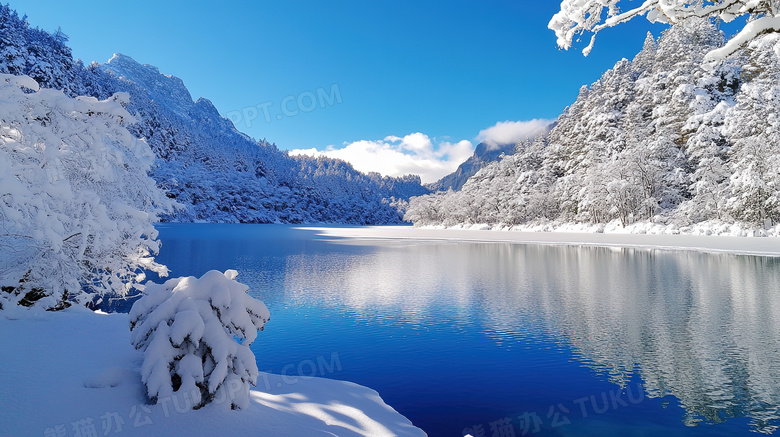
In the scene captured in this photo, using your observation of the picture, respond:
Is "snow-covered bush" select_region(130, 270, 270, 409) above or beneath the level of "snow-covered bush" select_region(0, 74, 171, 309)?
beneath

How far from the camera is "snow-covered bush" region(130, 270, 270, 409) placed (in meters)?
4.37

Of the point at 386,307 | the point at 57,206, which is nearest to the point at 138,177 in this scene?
the point at 57,206

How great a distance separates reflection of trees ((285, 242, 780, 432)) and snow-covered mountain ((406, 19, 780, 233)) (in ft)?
54.3

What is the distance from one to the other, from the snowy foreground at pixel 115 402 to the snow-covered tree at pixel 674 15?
531 centimetres

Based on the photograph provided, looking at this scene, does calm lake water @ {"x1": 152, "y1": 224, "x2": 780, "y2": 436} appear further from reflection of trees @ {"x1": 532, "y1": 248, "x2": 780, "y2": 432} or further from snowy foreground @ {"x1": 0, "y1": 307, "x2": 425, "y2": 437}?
snowy foreground @ {"x1": 0, "y1": 307, "x2": 425, "y2": 437}

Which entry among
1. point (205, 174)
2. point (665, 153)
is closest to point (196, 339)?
point (665, 153)

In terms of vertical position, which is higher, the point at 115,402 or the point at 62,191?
the point at 62,191

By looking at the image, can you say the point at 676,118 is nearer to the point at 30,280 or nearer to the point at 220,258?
the point at 220,258

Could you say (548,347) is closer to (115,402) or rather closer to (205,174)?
(115,402)

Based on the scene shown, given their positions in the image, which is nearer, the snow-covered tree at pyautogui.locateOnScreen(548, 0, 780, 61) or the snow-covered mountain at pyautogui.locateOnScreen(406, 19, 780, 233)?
the snow-covered tree at pyautogui.locateOnScreen(548, 0, 780, 61)

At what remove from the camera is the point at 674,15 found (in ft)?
11.8

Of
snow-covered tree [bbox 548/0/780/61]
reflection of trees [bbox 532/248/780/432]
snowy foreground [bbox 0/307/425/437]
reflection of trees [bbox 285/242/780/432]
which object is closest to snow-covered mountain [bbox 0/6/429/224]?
reflection of trees [bbox 285/242/780/432]

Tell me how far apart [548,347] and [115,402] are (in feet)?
28.8

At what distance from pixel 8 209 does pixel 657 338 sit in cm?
1309
